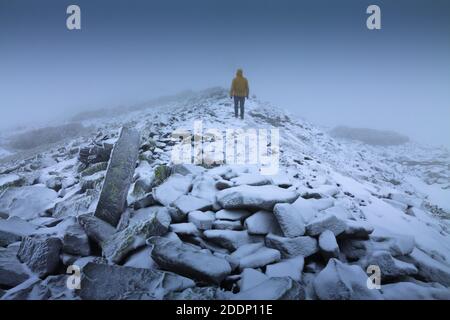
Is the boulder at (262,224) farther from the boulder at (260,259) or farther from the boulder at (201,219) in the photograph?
the boulder at (201,219)

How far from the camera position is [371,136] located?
19.0m

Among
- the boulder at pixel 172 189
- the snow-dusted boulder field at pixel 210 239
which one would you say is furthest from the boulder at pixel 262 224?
the boulder at pixel 172 189

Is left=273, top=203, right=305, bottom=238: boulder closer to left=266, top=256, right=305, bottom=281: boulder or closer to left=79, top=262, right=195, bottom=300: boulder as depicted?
left=266, top=256, right=305, bottom=281: boulder

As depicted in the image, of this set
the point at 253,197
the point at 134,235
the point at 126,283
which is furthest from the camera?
the point at 253,197

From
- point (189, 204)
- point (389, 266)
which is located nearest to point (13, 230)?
point (189, 204)

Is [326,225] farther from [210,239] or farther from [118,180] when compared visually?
[118,180]

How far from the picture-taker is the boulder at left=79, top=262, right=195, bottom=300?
103 inches

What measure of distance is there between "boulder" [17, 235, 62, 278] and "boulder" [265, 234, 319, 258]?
253cm

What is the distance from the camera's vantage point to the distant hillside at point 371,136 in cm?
1805

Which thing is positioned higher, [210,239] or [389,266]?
[210,239]

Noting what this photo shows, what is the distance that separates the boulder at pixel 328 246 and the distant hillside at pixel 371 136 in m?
16.5

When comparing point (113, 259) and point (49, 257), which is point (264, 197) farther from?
point (49, 257)

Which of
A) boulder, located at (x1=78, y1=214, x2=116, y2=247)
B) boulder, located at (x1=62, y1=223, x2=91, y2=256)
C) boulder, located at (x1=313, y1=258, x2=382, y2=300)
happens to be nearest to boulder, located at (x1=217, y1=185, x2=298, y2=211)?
boulder, located at (x1=313, y1=258, x2=382, y2=300)

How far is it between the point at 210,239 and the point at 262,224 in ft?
2.21
